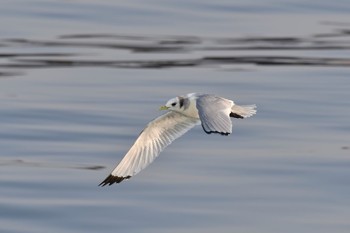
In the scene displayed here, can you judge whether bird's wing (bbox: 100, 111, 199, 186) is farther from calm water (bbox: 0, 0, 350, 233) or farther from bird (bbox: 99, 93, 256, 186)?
calm water (bbox: 0, 0, 350, 233)

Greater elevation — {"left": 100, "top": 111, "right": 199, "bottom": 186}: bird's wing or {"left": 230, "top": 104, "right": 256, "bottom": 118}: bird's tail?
{"left": 230, "top": 104, "right": 256, "bottom": 118}: bird's tail

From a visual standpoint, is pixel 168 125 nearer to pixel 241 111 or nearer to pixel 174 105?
pixel 174 105

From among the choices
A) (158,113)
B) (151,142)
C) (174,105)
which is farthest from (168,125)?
(158,113)

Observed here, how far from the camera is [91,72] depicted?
1967cm

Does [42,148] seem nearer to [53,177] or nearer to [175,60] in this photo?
[53,177]

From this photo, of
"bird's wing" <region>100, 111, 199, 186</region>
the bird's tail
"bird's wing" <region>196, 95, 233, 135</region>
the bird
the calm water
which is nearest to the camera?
"bird's wing" <region>196, 95, 233, 135</region>

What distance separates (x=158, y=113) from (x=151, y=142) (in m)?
5.12

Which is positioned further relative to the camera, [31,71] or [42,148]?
[31,71]

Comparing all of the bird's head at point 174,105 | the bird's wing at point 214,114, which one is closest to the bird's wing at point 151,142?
the bird's head at point 174,105

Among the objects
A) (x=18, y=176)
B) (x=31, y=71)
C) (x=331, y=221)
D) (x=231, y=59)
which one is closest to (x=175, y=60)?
(x=231, y=59)

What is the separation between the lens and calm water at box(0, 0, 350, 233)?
12.8 meters

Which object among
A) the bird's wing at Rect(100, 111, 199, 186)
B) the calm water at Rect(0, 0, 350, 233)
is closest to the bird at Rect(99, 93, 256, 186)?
the bird's wing at Rect(100, 111, 199, 186)

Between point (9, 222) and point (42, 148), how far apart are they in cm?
287

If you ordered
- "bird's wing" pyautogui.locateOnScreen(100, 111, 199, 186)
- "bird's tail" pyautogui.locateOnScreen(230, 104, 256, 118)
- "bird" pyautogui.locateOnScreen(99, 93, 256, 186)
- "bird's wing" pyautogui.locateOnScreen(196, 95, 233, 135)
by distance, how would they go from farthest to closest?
"bird's wing" pyautogui.locateOnScreen(100, 111, 199, 186) → "bird's tail" pyautogui.locateOnScreen(230, 104, 256, 118) → "bird" pyautogui.locateOnScreen(99, 93, 256, 186) → "bird's wing" pyautogui.locateOnScreen(196, 95, 233, 135)
